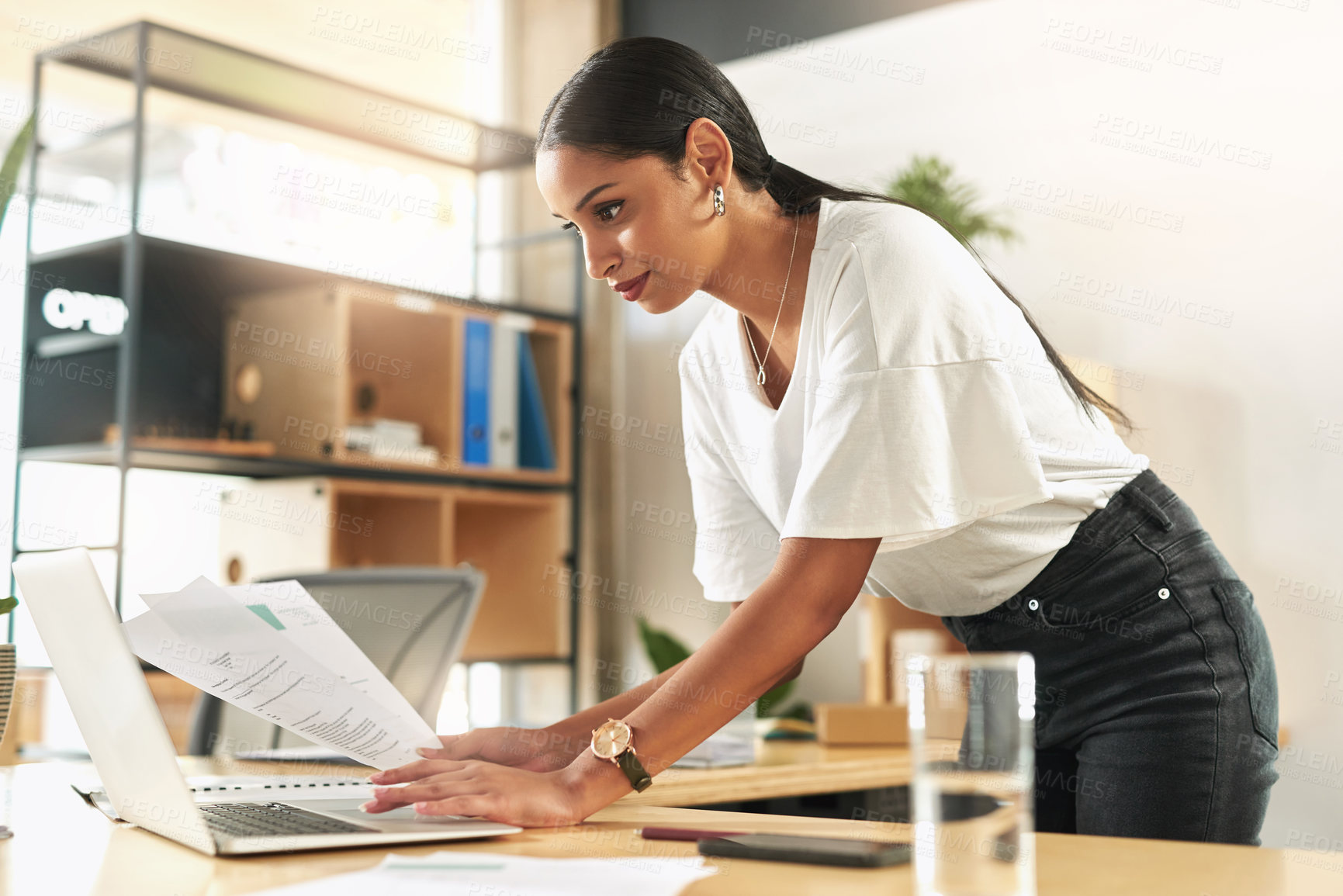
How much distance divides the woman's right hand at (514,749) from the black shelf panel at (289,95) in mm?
1730

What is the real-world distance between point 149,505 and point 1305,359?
2667 millimetres

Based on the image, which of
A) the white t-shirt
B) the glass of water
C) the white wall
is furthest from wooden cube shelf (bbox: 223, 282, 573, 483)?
the glass of water

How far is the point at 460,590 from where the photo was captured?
2.17 metres

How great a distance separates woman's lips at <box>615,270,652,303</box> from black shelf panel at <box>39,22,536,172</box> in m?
1.52

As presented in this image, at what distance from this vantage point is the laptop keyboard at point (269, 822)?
2.76 ft

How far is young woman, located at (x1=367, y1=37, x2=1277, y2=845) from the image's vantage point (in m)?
0.97

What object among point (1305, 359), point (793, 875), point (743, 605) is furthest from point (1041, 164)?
point (793, 875)

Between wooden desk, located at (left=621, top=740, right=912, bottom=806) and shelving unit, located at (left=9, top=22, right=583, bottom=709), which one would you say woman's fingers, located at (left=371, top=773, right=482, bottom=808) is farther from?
shelving unit, located at (left=9, top=22, right=583, bottom=709)

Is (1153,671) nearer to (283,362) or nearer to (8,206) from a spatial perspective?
(8,206)

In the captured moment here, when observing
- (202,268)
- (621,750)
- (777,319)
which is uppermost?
(202,268)

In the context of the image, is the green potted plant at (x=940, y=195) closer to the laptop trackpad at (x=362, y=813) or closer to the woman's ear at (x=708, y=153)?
the woman's ear at (x=708, y=153)

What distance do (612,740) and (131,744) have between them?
0.34 meters

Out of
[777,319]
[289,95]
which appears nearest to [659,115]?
[777,319]

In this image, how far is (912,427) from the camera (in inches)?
38.1
